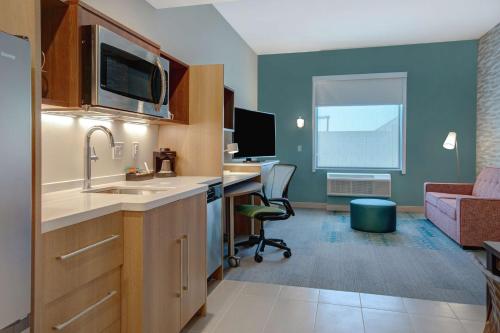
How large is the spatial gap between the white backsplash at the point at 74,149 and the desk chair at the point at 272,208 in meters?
1.35

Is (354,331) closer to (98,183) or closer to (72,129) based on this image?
(98,183)

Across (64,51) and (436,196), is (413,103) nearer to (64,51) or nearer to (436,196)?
(436,196)

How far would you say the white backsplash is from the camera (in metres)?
1.93

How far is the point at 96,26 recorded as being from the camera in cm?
171

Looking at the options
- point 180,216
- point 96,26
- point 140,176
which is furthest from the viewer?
point 140,176

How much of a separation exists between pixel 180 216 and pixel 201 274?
54 centimetres

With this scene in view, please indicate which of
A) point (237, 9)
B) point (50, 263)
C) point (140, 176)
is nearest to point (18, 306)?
point (50, 263)

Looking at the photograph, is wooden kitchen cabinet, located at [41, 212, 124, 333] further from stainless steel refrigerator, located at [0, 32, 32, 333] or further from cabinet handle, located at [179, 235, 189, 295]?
cabinet handle, located at [179, 235, 189, 295]

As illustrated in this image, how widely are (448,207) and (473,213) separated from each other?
1.45 feet

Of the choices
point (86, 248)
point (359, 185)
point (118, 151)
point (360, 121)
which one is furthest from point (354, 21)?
point (86, 248)

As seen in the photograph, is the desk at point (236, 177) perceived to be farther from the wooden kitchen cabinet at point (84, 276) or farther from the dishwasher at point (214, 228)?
the wooden kitchen cabinet at point (84, 276)

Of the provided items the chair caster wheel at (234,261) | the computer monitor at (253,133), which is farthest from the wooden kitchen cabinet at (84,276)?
the computer monitor at (253,133)

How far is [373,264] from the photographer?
11.1 feet

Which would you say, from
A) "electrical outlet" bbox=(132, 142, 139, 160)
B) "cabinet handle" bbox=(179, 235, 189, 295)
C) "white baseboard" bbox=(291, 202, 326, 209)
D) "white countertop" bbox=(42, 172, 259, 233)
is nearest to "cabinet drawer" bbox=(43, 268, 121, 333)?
"white countertop" bbox=(42, 172, 259, 233)
